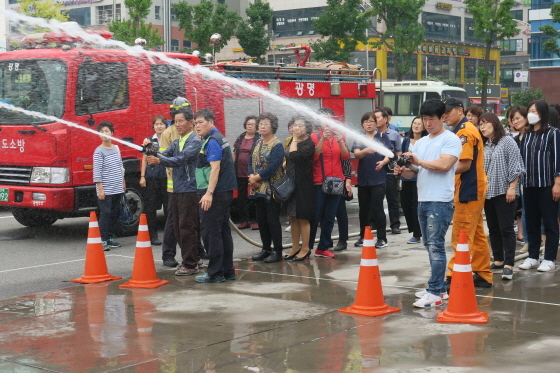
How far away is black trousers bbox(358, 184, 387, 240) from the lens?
10841 millimetres

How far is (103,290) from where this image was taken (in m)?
8.24

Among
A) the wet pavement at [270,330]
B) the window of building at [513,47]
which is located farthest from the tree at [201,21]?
the window of building at [513,47]

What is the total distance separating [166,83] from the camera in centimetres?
1243

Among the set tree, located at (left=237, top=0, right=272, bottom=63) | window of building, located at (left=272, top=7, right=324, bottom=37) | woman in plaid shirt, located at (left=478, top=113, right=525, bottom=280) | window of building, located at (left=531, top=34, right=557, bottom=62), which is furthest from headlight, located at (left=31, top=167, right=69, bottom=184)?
window of building, located at (left=272, top=7, right=324, bottom=37)

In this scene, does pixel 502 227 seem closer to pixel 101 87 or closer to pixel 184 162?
pixel 184 162

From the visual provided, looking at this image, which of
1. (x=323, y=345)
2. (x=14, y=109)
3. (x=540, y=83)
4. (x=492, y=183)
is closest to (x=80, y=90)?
(x=14, y=109)

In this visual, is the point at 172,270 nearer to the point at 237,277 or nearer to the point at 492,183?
the point at 237,277

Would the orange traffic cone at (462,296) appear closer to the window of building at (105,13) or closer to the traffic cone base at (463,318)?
the traffic cone base at (463,318)

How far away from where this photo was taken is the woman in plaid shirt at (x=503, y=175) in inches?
338

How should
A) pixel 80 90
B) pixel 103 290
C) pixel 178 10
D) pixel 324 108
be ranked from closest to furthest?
pixel 103 290
pixel 80 90
pixel 324 108
pixel 178 10

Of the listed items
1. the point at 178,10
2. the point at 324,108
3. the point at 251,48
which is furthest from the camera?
the point at 251,48

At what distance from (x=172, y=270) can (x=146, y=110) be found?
350cm

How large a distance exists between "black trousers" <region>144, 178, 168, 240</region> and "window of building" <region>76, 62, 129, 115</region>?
154 centimetres

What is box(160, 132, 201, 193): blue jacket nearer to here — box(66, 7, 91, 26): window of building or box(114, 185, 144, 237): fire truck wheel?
box(114, 185, 144, 237): fire truck wheel
